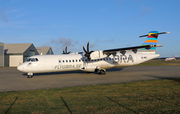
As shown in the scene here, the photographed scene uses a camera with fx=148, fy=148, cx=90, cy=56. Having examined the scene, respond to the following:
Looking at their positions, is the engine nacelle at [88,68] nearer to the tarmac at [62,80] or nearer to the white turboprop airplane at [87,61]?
the white turboprop airplane at [87,61]

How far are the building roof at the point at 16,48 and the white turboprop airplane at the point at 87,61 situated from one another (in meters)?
30.0

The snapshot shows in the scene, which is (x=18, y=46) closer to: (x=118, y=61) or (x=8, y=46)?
(x=8, y=46)

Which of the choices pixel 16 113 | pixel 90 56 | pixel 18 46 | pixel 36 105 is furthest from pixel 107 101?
pixel 18 46

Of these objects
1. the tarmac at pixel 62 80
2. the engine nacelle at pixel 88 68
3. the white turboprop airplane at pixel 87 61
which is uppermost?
the white turboprop airplane at pixel 87 61

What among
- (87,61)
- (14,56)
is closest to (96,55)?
(87,61)

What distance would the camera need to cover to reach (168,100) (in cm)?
713

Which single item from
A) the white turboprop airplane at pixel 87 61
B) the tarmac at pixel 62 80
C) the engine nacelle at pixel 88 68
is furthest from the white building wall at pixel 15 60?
the engine nacelle at pixel 88 68

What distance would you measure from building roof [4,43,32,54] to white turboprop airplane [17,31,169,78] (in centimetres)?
3003

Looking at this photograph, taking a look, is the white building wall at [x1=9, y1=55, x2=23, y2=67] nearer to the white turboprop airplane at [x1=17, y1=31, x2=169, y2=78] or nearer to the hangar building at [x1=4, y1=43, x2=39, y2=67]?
the hangar building at [x1=4, y1=43, x2=39, y2=67]

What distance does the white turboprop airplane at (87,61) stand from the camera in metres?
17.5

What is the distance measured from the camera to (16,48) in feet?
155

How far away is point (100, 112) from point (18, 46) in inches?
1971

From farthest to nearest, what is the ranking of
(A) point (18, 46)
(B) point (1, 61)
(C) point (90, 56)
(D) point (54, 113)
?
(A) point (18, 46), (B) point (1, 61), (C) point (90, 56), (D) point (54, 113)

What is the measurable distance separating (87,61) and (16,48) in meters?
35.6
